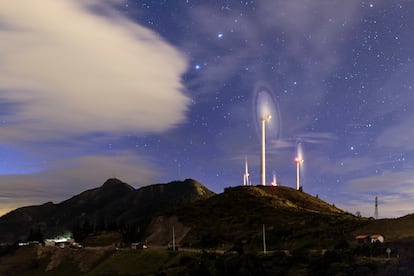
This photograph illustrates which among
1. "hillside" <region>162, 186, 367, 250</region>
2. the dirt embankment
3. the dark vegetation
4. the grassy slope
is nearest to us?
the dark vegetation

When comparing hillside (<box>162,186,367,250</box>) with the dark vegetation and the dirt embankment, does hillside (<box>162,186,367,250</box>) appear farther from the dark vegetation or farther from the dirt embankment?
the dirt embankment

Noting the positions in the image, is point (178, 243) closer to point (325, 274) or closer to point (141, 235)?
point (141, 235)

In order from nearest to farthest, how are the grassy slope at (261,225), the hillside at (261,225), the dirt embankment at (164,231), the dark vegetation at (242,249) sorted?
the dark vegetation at (242,249)
the grassy slope at (261,225)
the hillside at (261,225)
the dirt embankment at (164,231)

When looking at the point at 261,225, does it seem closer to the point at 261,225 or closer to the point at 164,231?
the point at 261,225

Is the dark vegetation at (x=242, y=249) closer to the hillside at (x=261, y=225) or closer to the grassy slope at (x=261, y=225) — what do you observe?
the grassy slope at (x=261, y=225)

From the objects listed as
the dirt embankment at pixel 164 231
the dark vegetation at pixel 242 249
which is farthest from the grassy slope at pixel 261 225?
the dirt embankment at pixel 164 231

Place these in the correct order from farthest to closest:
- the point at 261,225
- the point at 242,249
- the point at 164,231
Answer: the point at 164,231, the point at 261,225, the point at 242,249

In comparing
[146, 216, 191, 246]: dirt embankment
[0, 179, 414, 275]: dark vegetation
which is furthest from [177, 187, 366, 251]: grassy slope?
[146, 216, 191, 246]: dirt embankment

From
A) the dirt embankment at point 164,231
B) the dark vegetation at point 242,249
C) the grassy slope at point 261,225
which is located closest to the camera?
the dark vegetation at point 242,249

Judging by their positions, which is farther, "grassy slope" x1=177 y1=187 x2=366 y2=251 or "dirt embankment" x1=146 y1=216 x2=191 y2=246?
"dirt embankment" x1=146 y1=216 x2=191 y2=246

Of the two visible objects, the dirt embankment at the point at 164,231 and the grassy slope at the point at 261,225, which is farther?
the dirt embankment at the point at 164,231

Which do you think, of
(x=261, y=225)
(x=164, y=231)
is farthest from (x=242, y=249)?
(x=164, y=231)

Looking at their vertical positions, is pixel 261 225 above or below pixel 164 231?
above

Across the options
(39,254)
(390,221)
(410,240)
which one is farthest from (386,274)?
(39,254)
